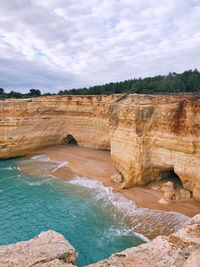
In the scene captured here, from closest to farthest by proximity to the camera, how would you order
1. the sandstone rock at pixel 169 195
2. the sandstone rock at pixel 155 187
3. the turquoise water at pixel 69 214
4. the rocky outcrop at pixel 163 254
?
the rocky outcrop at pixel 163 254
the turquoise water at pixel 69 214
the sandstone rock at pixel 169 195
the sandstone rock at pixel 155 187

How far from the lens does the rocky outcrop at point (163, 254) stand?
6188 mm

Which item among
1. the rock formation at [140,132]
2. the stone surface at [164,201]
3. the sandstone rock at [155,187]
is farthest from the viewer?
the sandstone rock at [155,187]

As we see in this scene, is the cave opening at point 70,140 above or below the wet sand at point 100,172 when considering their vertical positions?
above

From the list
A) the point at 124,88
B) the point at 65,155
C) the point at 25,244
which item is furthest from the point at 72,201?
the point at 124,88

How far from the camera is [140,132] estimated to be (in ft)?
67.7

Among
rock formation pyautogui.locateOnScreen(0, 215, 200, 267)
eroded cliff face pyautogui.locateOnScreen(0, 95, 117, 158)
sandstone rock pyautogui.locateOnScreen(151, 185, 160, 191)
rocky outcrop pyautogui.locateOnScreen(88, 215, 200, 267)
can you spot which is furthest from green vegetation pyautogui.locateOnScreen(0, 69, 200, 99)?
rock formation pyautogui.locateOnScreen(0, 215, 200, 267)

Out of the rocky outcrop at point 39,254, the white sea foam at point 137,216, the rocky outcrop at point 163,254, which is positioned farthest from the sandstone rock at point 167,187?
the rocky outcrop at point 39,254

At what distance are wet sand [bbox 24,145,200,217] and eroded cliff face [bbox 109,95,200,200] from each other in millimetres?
875

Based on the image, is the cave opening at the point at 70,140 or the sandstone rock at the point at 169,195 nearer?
the sandstone rock at the point at 169,195

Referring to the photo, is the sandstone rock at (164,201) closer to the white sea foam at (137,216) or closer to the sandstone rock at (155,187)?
the white sea foam at (137,216)

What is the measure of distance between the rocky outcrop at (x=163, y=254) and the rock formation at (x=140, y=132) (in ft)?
36.0

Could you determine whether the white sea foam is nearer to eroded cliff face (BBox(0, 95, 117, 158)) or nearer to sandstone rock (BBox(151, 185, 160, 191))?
sandstone rock (BBox(151, 185, 160, 191))

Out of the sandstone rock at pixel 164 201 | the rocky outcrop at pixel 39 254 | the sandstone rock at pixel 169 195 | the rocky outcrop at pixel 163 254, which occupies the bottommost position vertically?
the sandstone rock at pixel 164 201

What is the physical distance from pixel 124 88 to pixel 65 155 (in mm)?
17313
